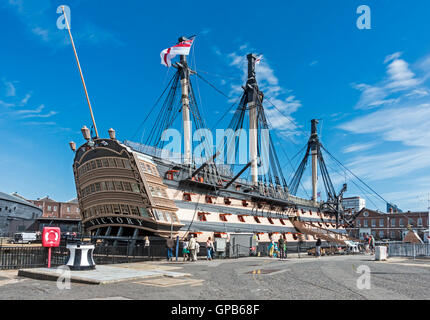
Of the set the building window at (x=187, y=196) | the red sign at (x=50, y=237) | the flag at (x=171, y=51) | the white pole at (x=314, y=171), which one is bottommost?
the red sign at (x=50, y=237)

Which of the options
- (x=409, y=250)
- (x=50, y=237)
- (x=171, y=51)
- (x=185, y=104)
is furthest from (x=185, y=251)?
(x=171, y=51)

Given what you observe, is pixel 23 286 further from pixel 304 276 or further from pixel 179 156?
pixel 179 156

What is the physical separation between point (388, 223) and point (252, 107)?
5314cm

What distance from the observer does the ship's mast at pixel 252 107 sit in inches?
1817

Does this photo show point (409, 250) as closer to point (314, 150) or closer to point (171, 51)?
point (171, 51)

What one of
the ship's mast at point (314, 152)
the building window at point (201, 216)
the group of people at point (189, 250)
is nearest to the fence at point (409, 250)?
the group of people at point (189, 250)

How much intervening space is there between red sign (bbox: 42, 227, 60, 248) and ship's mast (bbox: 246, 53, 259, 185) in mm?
31716

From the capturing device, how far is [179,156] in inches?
1329

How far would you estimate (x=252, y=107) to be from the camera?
47594 millimetres

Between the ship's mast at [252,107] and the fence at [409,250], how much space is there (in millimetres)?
19477

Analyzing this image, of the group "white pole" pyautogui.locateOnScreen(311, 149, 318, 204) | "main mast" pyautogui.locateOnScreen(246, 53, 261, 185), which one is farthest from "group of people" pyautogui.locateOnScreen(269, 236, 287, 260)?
"white pole" pyautogui.locateOnScreen(311, 149, 318, 204)

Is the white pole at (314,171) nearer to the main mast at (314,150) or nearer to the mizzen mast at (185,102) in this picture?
the main mast at (314,150)

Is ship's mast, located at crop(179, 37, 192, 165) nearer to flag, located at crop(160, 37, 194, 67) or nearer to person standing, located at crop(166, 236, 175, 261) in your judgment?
flag, located at crop(160, 37, 194, 67)
